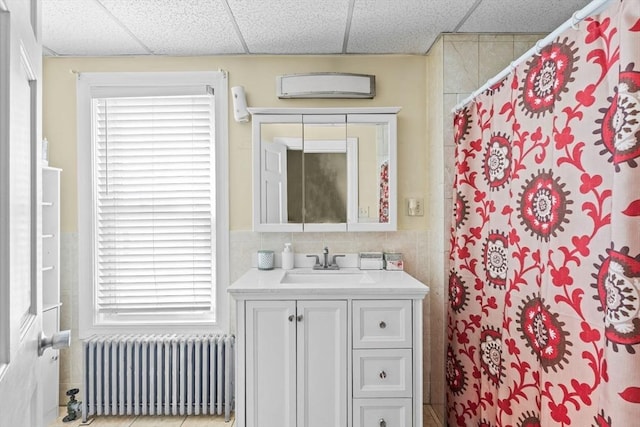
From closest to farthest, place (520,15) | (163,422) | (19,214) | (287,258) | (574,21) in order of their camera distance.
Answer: (19,214) → (574,21) → (520,15) → (163,422) → (287,258)

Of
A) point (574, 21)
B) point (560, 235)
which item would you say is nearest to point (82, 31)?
point (574, 21)

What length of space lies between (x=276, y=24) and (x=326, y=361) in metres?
1.79

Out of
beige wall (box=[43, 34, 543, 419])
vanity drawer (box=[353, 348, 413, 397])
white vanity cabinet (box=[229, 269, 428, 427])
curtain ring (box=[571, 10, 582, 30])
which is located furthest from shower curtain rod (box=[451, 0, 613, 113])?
vanity drawer (box=[353, 348, 413, 397])

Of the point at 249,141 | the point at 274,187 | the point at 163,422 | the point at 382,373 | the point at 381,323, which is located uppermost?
the point at 249,141

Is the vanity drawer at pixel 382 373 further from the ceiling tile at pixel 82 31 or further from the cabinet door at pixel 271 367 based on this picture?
the ceiling tile at pixel 82 31

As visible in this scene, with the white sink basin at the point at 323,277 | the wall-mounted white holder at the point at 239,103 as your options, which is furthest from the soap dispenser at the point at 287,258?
the wall-mounted white holder at the point at 239,103

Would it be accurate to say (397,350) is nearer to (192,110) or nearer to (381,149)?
(381,149)

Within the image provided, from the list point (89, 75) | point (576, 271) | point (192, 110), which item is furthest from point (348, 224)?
point (89, 75)

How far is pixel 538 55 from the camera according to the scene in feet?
4.76

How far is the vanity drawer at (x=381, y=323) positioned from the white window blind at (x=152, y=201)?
1091 millimetres

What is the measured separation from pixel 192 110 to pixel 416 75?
1.47 metres

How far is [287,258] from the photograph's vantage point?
251cm

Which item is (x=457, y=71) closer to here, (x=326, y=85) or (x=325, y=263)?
(x=326, y=85)

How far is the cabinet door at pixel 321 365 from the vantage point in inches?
77.1
